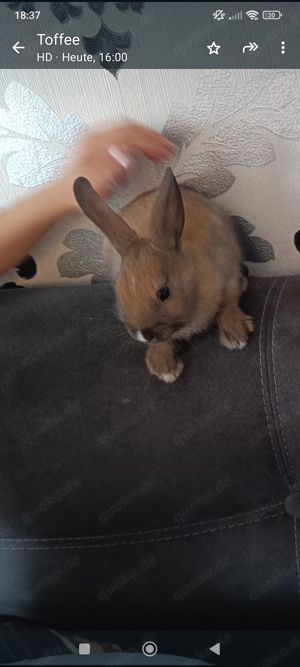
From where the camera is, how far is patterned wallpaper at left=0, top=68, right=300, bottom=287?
908 millimetres

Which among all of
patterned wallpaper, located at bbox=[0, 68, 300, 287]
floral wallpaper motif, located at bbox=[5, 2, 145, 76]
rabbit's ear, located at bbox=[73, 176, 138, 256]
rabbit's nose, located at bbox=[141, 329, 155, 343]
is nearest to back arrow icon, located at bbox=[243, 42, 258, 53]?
patterned wallpaper, located at bbox=[0, 68, 300, 287]

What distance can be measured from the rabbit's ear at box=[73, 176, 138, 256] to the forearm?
9.3 inches

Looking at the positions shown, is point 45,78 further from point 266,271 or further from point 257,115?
point 266,271

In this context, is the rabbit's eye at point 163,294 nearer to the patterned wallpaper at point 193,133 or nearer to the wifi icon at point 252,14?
the patterned wallpaper at point 193,133

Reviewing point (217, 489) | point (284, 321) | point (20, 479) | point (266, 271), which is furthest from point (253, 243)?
point (20, 479)

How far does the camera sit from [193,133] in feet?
3.15

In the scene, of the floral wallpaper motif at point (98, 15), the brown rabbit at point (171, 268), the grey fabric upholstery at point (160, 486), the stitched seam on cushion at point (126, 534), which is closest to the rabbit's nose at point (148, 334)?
the brown rabbit at point (171, 268)

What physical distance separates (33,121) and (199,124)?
27 centimetres

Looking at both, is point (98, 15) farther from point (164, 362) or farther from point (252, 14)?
point (164, 362)

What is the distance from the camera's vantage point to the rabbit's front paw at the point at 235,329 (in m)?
0.91

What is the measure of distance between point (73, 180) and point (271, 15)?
39cm

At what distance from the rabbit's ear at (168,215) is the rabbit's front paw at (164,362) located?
0.53ft

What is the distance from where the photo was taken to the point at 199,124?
95cm

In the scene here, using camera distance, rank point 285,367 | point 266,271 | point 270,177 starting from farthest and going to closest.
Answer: point 266,271, point 270,177, point 285,367
